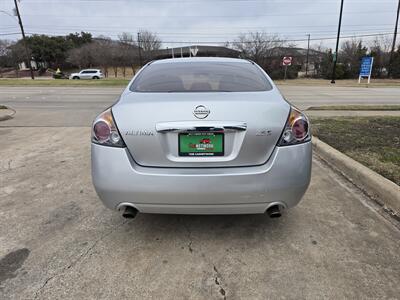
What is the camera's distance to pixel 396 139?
18.7 feet

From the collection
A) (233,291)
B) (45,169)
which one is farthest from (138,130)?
(45,169)

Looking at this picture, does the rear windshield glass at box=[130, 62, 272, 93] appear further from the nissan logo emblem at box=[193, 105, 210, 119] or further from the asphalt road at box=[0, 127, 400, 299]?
the asphalt road at box=[0, 127, 400, 299]

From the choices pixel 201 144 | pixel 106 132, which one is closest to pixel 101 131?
pixel 106 132

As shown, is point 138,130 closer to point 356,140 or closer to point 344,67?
point 356,140

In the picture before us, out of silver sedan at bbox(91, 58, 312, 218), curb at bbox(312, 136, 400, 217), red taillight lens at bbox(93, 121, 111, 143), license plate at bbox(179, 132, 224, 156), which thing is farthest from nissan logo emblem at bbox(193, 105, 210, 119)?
curb at bbox(312, 136, 400, 217)

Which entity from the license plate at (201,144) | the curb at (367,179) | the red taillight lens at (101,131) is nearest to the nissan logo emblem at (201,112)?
the license plate at (201,144)

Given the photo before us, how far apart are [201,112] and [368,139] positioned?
15.0ft

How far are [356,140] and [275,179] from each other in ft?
13.1

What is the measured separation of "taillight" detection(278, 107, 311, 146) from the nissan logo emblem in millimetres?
584

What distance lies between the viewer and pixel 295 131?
2408mm

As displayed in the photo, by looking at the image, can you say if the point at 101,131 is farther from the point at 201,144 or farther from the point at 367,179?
the point at 367,179

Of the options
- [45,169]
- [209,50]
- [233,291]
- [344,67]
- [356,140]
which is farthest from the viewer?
[209,50]

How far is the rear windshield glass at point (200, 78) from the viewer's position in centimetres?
282

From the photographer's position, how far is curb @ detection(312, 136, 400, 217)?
10.7 feet
